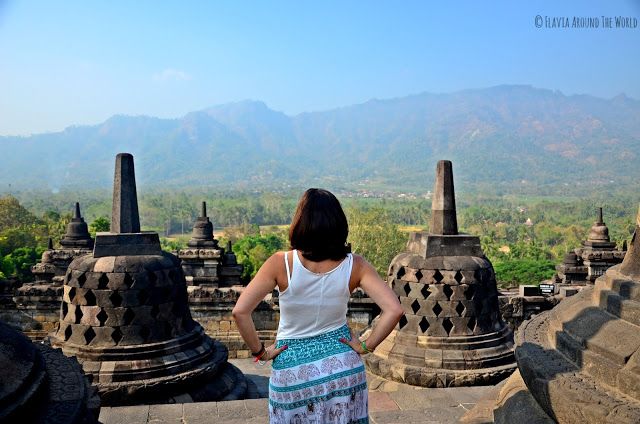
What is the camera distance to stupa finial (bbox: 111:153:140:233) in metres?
6.05

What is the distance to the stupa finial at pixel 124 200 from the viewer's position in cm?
605

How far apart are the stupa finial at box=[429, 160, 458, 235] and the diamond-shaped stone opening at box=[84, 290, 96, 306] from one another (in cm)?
382

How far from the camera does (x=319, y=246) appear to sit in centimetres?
228

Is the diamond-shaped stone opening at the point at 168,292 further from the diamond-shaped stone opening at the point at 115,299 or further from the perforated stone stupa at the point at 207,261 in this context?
the perforated stone stupa at the point at 207,261

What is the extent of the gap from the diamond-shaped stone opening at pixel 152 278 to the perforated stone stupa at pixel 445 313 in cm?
254

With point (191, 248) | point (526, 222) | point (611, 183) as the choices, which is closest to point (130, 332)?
point (191, 248)

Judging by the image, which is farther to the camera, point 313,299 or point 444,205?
point 444,205

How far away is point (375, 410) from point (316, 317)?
2931 millimetres

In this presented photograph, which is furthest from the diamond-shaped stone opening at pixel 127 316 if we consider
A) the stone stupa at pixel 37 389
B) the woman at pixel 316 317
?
the woman at pixel 316 317

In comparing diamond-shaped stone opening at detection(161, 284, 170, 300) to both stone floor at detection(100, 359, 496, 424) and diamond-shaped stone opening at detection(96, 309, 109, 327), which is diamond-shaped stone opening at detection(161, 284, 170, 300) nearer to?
diamond-shaped stone opening at detection(96, 309, 109, 327)

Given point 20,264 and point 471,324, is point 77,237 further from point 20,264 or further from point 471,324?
point 471,324

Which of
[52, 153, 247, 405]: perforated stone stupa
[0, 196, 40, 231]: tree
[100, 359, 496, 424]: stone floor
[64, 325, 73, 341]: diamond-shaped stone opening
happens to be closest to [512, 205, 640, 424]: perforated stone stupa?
[100, 359, 496, 424]: stone floor

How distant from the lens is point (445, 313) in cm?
630

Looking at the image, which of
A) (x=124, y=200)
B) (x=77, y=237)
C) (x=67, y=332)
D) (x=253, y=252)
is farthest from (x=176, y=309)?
(x=253, y=252)
